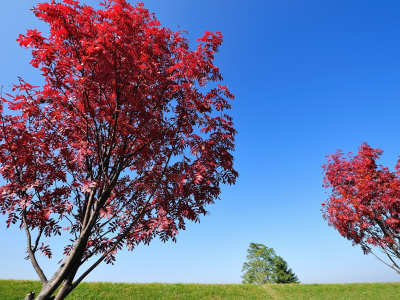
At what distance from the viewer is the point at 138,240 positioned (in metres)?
4.48

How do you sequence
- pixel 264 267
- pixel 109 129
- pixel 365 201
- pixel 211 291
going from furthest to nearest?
pixel 264 267
pixel 211 291
pixel 365 201
pixel 109 129

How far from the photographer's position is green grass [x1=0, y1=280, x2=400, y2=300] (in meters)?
12.2

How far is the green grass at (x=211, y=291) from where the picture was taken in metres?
12.2

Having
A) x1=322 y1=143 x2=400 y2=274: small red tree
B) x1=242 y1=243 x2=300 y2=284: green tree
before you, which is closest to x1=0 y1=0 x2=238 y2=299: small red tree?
x1=322 y1=143 x2=400 y2=274: small red tree

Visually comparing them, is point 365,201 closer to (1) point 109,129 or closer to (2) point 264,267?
(1) point 109,129

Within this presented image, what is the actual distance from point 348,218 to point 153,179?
10427 millimetres

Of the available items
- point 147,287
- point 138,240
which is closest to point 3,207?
point 138,240

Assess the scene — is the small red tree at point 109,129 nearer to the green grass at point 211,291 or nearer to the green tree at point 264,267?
the green grass at point 211,291

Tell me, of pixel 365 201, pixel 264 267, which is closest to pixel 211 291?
pixel 365 201

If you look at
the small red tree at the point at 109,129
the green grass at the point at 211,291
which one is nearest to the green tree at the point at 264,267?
the green grass at the point at 211,291

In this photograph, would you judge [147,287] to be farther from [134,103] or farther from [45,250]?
[134,103]

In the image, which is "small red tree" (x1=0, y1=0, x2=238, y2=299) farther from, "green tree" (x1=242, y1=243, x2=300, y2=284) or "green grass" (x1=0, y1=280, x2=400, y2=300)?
"green tree" (x1=242, y1=243, x2=300, y2=284)

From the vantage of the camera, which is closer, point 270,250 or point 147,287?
point 147,287

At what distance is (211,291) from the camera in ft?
Result: 48.5
